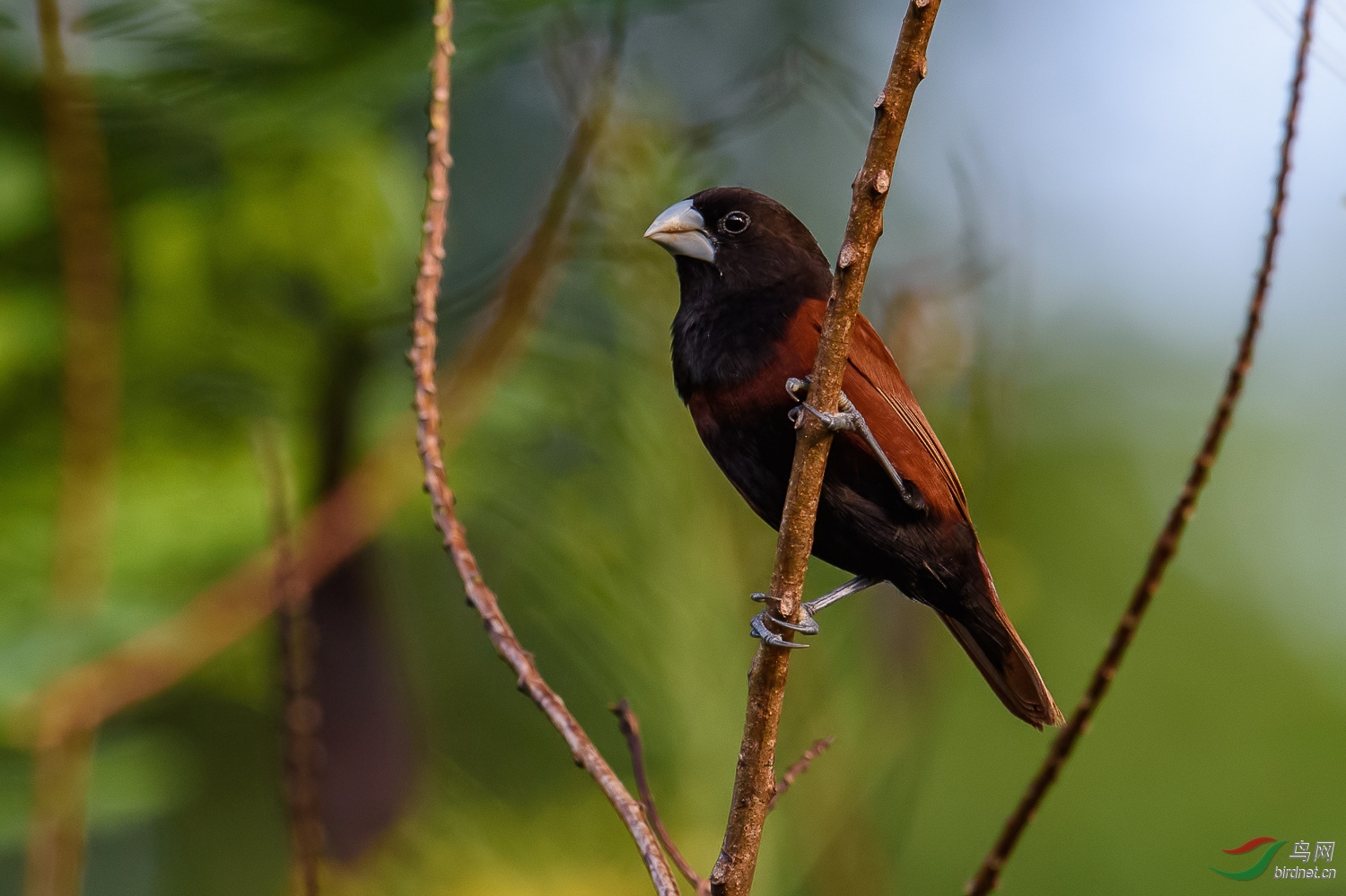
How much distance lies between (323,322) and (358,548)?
2.39ft

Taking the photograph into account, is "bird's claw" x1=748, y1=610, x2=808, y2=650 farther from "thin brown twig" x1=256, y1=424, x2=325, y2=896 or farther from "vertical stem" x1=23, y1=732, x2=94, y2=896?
"vertical stem" x1=23, y1=732, x2=94, y2=896

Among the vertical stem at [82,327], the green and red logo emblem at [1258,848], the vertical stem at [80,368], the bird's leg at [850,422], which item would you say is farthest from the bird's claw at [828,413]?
the vertical stem at [82,327]

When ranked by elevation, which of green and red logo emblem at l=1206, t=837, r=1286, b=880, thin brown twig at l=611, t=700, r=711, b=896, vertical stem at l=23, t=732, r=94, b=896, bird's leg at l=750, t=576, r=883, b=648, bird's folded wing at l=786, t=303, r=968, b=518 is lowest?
vertical stem at l=23, t=732, r=94, b=896

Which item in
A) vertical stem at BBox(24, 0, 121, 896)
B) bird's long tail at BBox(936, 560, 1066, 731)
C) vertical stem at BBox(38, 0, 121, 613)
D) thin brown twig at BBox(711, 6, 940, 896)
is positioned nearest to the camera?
thin brown twig at BBox(711, 6, 940, 896)

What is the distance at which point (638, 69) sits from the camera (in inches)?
131

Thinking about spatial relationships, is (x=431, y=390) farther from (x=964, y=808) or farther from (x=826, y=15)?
(x=826, y=15)

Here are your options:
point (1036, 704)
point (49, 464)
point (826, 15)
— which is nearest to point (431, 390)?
point (1036, 704)

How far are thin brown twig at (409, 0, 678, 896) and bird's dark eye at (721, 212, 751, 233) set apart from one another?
71 cm

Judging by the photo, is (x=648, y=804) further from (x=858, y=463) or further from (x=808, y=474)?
(x=858, y=463)

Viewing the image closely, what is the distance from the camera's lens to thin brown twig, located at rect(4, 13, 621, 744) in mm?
2477

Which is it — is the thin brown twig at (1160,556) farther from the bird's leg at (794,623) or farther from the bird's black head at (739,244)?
the bird's black head at (739,244)

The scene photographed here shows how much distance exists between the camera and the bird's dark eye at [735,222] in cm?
197

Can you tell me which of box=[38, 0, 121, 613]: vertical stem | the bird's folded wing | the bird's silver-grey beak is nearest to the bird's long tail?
the bird's folded wing

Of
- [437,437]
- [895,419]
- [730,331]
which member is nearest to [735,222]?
[730,331]
